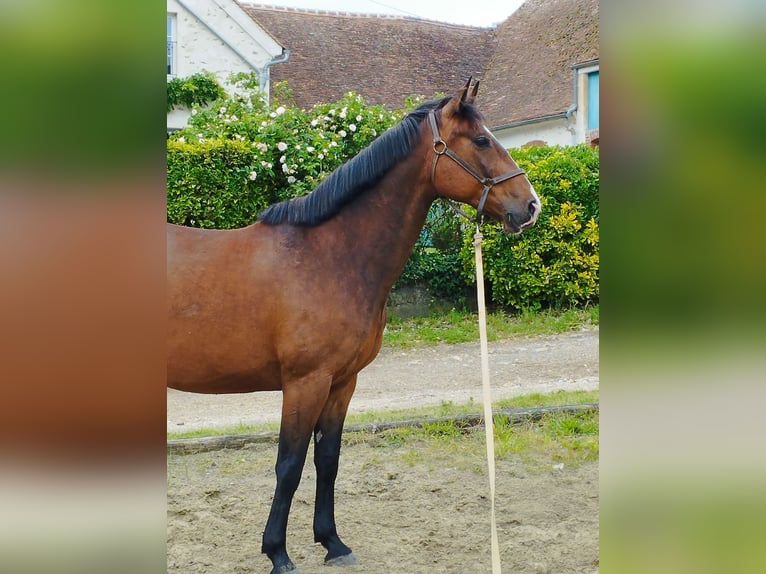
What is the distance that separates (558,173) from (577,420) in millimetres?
5223

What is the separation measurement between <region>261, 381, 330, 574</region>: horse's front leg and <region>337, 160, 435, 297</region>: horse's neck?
56 centimetres

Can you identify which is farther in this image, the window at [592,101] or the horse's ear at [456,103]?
the window at [592,101]

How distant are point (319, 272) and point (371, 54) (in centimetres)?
2054

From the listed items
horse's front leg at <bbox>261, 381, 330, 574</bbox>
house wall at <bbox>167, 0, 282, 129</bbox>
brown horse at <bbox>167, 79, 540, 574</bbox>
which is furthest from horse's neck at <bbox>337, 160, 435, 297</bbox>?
house wall at <bbox>167, 0, 282, 129</bbox>

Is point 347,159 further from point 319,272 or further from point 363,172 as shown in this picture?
point 319,272

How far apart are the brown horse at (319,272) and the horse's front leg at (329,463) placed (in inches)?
5.8

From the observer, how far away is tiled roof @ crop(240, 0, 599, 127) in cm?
2056

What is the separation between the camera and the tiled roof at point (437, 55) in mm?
20562

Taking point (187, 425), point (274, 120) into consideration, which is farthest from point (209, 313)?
point (274, 120)

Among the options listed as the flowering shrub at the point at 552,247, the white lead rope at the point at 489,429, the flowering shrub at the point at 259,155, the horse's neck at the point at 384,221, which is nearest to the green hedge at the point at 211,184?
the flowering shrub at the point at 259,155

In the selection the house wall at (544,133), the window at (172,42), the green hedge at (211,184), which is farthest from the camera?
the house wall at (544,133)

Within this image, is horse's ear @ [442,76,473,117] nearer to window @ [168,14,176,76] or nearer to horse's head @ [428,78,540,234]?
horse's head @ [428,78,540,234]

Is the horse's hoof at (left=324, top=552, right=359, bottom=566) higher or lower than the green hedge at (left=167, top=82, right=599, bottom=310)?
lower

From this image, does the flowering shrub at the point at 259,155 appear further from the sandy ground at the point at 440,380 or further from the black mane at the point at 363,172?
the black mane at the point at 363,172
